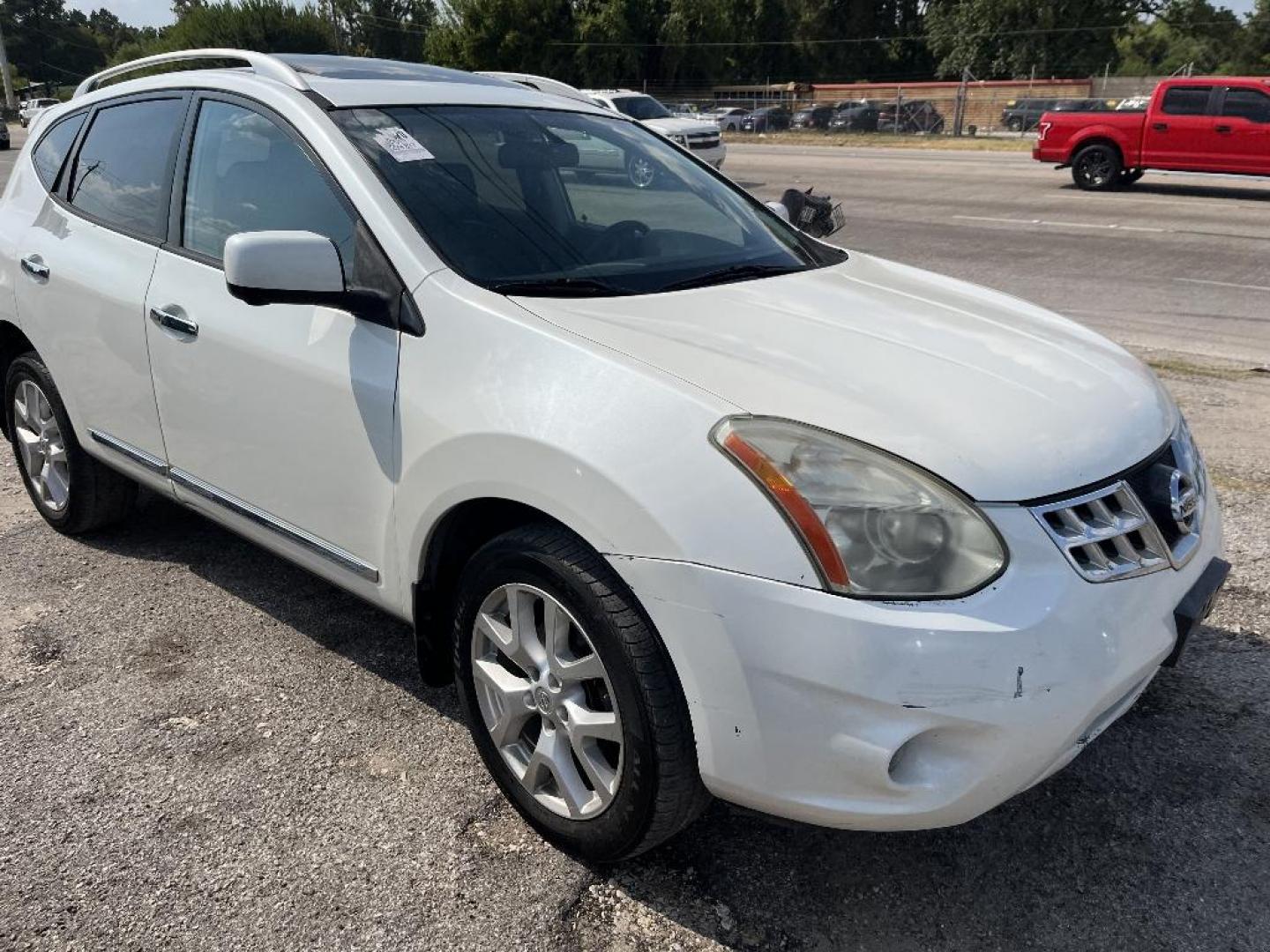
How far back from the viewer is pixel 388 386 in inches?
102

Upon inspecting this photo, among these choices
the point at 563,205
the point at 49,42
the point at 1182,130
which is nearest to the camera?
the point at 563,205

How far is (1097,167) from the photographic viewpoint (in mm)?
18266

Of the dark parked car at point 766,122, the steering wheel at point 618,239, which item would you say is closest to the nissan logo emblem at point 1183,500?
the steering wheel at point 618,239

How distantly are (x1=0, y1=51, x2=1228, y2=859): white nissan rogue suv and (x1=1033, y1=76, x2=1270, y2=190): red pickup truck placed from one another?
16.7 meters

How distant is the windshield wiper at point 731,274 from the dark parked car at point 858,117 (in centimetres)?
3992

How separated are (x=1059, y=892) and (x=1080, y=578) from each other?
2.71ft

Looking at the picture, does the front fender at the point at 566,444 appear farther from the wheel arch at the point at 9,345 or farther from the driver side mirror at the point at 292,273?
the wheel arch at the point at 9,345

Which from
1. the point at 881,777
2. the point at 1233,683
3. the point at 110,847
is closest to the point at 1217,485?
the point at 1233,683

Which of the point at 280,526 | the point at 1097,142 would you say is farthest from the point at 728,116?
the point at 280,526

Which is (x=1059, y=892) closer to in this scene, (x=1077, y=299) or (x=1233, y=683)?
(x=1233, y=683)

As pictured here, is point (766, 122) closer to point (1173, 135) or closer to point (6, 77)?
point (1173, 135)

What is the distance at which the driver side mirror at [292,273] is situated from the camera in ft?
8.32

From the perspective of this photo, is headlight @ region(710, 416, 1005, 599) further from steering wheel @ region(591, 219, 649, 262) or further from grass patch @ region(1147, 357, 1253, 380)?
grass patch @ region(1147, 357, 1253, 380)

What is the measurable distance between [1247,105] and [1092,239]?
677 centimetres
